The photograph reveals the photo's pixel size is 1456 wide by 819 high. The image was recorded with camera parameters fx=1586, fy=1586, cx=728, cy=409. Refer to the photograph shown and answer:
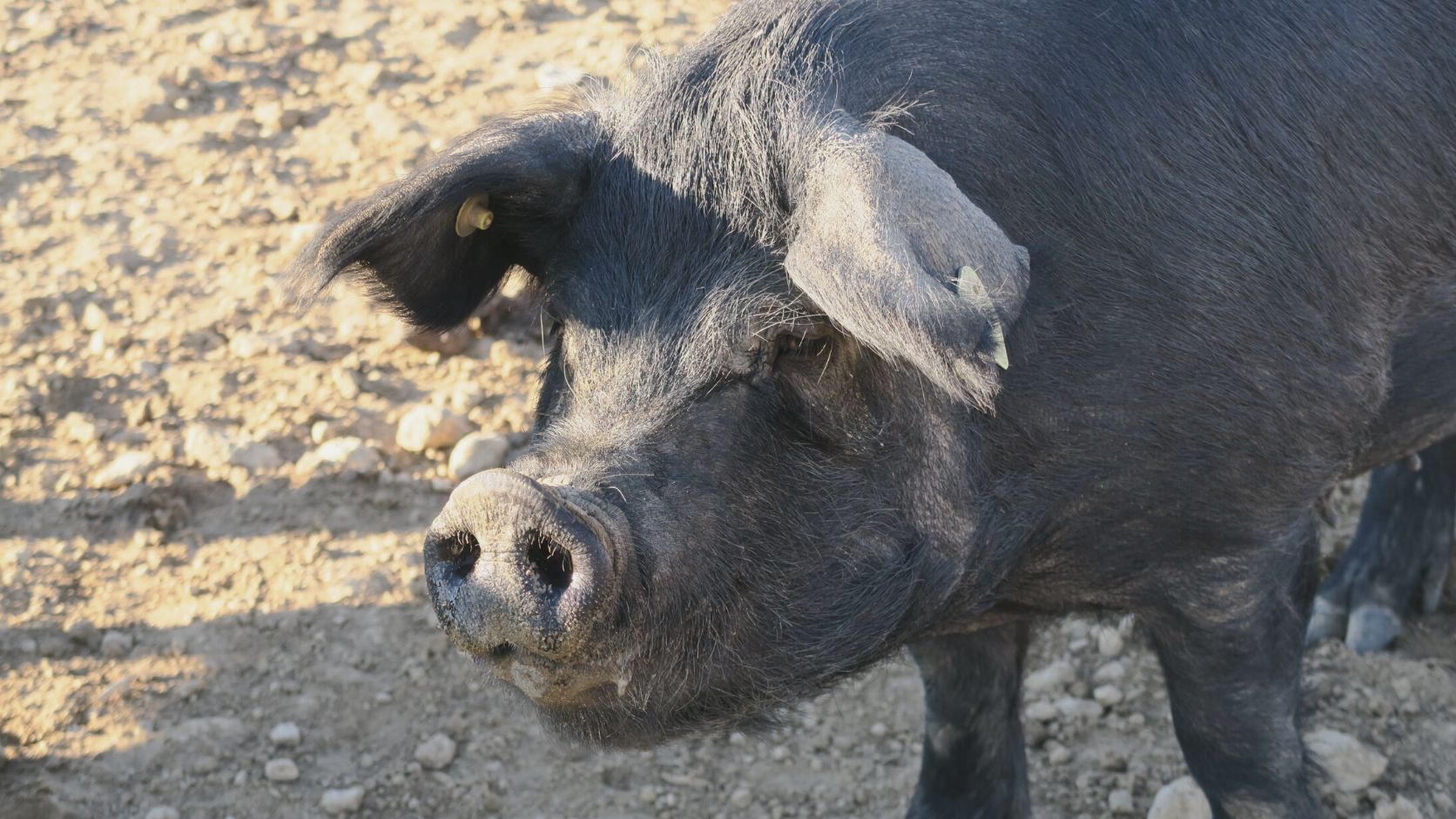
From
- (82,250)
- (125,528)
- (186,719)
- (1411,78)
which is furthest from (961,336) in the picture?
(82,250)

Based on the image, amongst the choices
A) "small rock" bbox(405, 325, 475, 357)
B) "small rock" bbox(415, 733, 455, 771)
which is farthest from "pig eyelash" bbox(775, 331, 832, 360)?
"small rock" bbox(405, 325, 475, 357)

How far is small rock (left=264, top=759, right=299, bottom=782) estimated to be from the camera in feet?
13.9

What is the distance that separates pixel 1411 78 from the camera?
11.7 ft

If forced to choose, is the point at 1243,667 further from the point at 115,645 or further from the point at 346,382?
the point at 346,382

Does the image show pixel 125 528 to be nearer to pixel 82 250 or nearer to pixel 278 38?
pixel 82 250

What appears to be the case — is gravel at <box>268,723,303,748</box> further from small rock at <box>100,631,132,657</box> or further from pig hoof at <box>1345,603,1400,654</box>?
pig hoof at <box>1345,603,1400,654</box>

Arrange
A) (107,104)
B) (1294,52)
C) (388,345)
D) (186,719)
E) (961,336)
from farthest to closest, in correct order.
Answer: (107,104) < (388,345) < (186,719) < (1294,52) < (961,336)

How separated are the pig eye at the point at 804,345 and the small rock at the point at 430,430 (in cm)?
243

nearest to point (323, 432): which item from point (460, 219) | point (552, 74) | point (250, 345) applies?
point (250, 345)

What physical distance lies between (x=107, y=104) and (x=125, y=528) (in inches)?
98.9

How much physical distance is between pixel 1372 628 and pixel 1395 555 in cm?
26

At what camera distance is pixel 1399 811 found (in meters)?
4.04

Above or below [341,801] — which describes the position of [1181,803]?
above

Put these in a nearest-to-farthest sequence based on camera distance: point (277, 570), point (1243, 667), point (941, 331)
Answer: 1. point (941, 331)
2. point (1243, 667)
3. point (277, 570)
